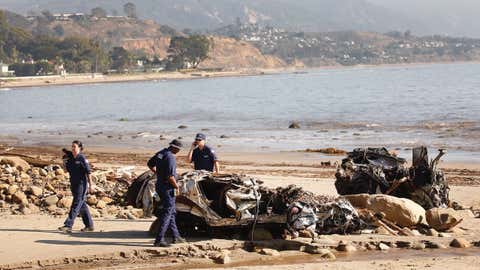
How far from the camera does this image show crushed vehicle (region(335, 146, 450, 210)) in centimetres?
1540

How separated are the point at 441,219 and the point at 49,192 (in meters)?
7.47

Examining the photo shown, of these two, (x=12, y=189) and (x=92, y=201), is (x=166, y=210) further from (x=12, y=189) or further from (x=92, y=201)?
(x=12, y=189)

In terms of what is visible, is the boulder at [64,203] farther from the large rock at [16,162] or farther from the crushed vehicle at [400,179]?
the crushed vehicle at [400,179]

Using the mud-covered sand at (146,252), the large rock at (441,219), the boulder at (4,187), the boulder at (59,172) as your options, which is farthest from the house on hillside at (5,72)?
the large rock at (441,219)

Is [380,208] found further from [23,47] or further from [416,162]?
[23,47]

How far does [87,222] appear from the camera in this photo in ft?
44.4

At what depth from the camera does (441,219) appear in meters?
14.0

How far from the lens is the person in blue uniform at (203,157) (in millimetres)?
14359

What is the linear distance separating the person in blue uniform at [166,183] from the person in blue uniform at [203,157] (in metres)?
2.20

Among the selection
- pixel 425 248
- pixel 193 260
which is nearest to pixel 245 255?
pixel 193 260

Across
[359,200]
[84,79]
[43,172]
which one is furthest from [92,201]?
[84,79]

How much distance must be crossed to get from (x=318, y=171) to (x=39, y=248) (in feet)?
42.1

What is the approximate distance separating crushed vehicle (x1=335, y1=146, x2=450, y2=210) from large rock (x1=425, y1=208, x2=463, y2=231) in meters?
1.22

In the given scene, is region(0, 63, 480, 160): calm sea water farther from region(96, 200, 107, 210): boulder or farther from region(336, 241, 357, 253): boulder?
region(336, 241, 357, 253): boulder
